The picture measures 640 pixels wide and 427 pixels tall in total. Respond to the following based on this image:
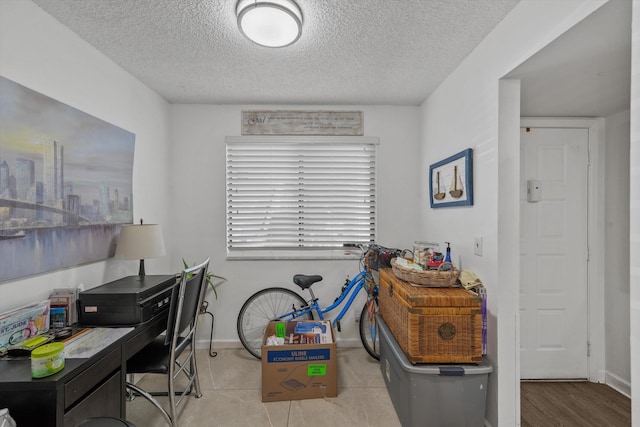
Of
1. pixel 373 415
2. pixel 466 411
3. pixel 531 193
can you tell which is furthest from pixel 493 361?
pixel 531 193

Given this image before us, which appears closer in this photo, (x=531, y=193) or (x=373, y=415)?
(x=373, y=415)

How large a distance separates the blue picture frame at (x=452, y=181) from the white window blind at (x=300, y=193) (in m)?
0.63

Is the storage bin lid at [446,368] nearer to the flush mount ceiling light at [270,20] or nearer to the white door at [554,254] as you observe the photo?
the white door at [554,254]

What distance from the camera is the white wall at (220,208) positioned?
292cm

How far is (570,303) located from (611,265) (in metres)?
0.43

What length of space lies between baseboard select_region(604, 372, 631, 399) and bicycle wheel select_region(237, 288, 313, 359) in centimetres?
245

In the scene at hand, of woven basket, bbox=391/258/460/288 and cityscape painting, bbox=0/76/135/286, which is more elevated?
cityscape painting, bbox=0/76/135/286

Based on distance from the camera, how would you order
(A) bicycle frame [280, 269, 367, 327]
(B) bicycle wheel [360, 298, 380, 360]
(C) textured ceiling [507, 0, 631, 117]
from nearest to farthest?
(C) textured ceiling [507, 0, 631, 117], (B) bicycle wheel [360, 298, 380, 360], (A) bicycle frame [280, 269, 367, 327]

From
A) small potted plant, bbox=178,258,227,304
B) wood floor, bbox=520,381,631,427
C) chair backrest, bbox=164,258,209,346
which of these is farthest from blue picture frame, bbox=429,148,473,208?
small potted plant, bbox=178,258,227,304

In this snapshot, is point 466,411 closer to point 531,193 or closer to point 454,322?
point 454,322

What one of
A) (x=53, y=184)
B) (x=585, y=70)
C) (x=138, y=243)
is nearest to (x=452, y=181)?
(x=585, y=70)

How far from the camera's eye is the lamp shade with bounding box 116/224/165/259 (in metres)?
2.00

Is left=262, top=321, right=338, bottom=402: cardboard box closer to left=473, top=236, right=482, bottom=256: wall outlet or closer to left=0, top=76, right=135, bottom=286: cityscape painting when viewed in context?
left=473, top=236, right=482, bottom=256: wall outlet

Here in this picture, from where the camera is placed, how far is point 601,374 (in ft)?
7.64
